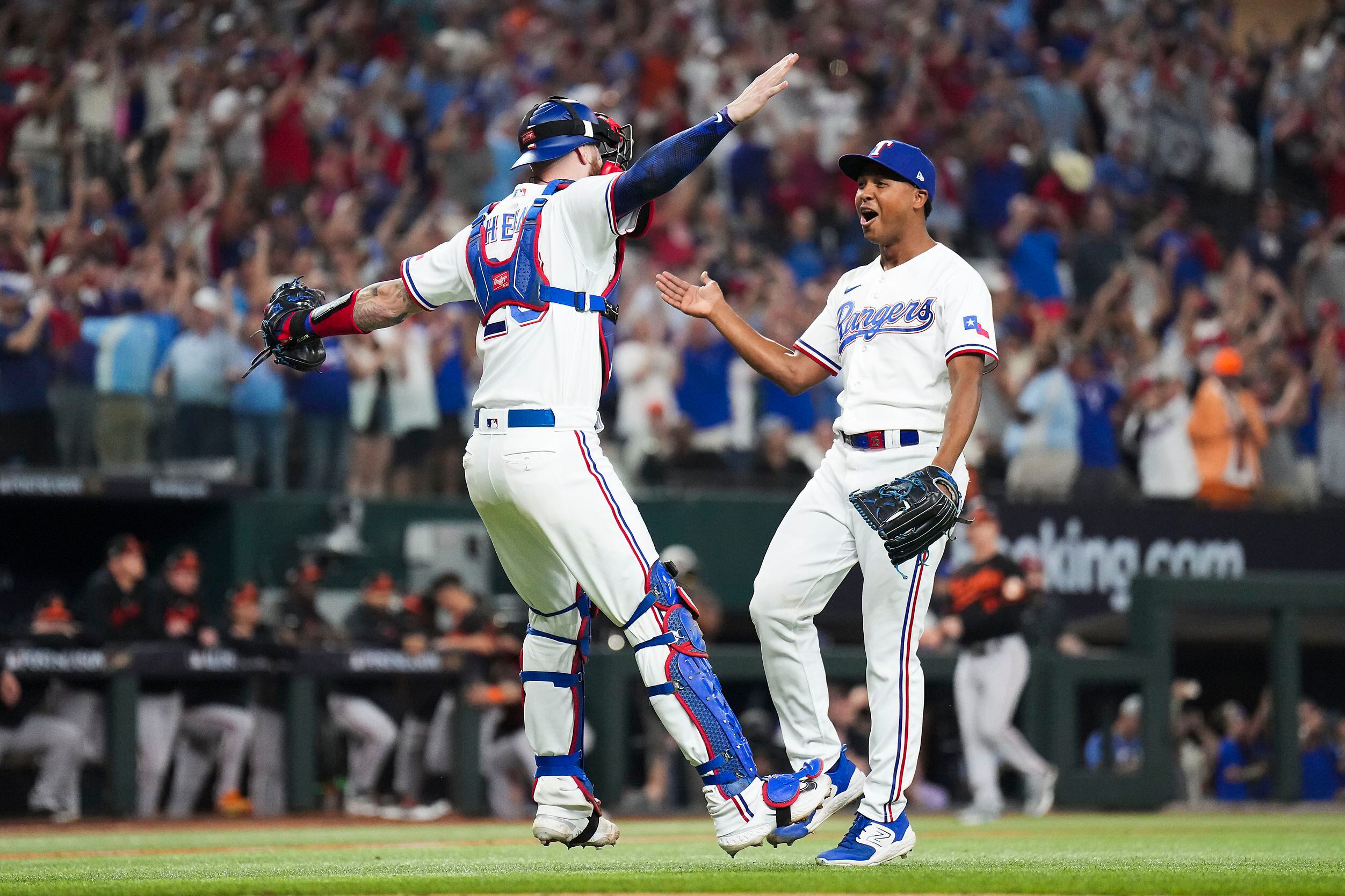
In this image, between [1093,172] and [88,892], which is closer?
[88,892]

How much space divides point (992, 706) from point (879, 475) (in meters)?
5.75

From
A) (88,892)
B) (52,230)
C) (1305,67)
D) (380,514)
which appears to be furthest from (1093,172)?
(88,892)

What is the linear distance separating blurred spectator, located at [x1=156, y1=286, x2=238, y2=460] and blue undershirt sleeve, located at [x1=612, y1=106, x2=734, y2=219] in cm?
673

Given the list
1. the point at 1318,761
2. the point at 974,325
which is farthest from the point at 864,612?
the point at 1318,761

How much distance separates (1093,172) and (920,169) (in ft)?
42.1

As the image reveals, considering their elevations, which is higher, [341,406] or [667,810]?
[341,406]

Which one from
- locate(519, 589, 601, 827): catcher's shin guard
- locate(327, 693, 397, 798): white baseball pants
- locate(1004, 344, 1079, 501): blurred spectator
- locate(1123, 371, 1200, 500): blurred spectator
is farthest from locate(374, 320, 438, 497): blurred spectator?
locate(519, 589, 601, 827): catcher's shin guard

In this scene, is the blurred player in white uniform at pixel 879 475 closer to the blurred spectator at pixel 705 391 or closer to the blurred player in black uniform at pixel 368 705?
the blurred player in black uniform at pixel 368 705

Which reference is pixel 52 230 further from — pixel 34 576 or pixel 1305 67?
pixel 1305 67

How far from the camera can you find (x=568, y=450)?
19.3ft

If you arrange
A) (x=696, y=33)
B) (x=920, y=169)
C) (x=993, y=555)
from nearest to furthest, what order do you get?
(x=920, y=169)
(x=993, y=555)
(x=696, y=33)

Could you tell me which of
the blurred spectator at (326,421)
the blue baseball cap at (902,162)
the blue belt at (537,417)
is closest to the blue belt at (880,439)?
the blue baseball cap at (902,162)

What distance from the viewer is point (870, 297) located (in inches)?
246

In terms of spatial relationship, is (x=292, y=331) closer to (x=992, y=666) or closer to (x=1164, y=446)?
(x=992, y=666)
